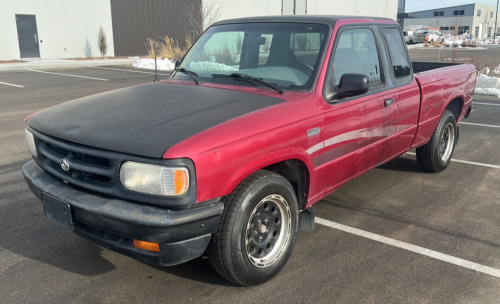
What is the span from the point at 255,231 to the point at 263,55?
5.58 feet

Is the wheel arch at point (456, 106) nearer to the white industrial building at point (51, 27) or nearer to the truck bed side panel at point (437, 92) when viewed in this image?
the truck bed side panel at point (437, 92)

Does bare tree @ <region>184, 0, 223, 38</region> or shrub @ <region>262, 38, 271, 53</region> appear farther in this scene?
bare tree @ <region>184, 0, 223, 38</region>

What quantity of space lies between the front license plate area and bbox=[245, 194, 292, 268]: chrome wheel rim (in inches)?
46.8

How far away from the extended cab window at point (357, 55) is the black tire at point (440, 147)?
64.8 inches

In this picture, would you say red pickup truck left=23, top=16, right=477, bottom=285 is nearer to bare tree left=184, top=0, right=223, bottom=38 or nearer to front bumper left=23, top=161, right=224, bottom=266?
front bumper left=23, top=161, right=224, bottom=266

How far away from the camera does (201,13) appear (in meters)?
26.7

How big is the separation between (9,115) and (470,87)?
9.06 metres

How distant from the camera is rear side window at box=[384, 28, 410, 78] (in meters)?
4.68

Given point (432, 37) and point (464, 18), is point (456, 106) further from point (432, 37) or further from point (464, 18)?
point (464, 18)

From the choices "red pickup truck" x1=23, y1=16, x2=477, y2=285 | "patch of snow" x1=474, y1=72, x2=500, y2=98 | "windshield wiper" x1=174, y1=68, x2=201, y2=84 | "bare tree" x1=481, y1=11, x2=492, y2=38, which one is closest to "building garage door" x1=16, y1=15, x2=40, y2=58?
"patch of snow" x1=474, y1=72, x2=500, y2=98

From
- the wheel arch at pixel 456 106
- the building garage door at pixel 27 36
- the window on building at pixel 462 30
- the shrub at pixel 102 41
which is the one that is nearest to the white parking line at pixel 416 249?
the wheel arch at pixel 456 106

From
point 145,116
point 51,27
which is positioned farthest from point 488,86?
point 51,27

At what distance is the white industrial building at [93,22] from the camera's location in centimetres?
2612

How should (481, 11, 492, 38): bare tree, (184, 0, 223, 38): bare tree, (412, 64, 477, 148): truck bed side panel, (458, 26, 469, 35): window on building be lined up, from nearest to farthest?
(412, 64, 477, 148): truck bed side panel < (184, 0, 223, 38): bare tree < (458, 26, 469, 35): window on building < (481, 11, 492, 38): bare tree
